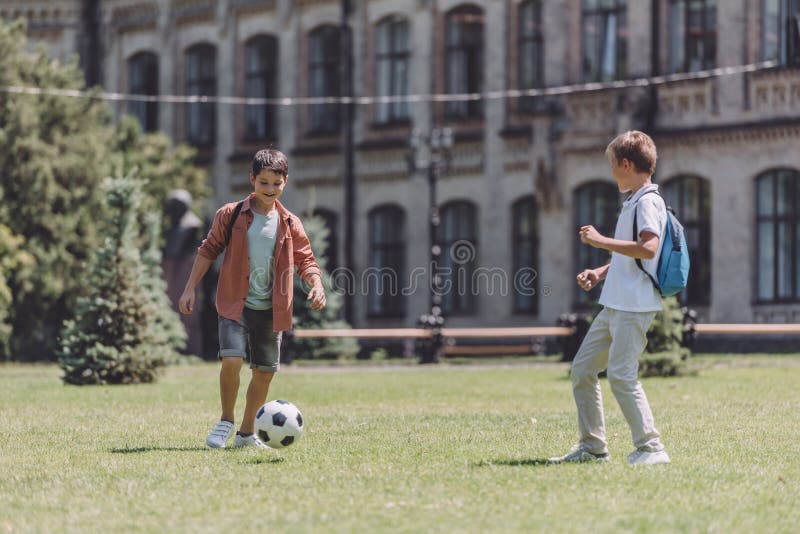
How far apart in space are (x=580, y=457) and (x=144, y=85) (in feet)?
111

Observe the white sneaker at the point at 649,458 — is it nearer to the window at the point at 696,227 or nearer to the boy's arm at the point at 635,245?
the boy's arm at the point at 635,245

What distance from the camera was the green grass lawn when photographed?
714 centimetres

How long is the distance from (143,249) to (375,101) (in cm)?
924

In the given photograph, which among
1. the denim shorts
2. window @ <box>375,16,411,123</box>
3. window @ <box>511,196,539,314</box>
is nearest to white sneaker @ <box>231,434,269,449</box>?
the denim shorts

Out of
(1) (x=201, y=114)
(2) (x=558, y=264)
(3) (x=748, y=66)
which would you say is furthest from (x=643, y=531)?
(1) (x=201, y=114)

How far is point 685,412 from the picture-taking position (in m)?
14.2

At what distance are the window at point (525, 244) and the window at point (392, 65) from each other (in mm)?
3983

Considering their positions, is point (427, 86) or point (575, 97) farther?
point (427, 86)

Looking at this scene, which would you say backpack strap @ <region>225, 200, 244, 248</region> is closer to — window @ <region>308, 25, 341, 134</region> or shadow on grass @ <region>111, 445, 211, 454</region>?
shadow on grass @ <region>111, 445, 211, 454</region>

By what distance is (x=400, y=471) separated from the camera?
902 centimetres

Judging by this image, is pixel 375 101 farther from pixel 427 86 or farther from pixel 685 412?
pixel 685 412

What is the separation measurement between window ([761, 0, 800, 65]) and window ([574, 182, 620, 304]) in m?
4.53

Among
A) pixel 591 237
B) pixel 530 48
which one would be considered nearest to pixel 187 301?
pixel 591 237

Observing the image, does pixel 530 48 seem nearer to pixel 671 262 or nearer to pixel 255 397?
pixel 255 397
